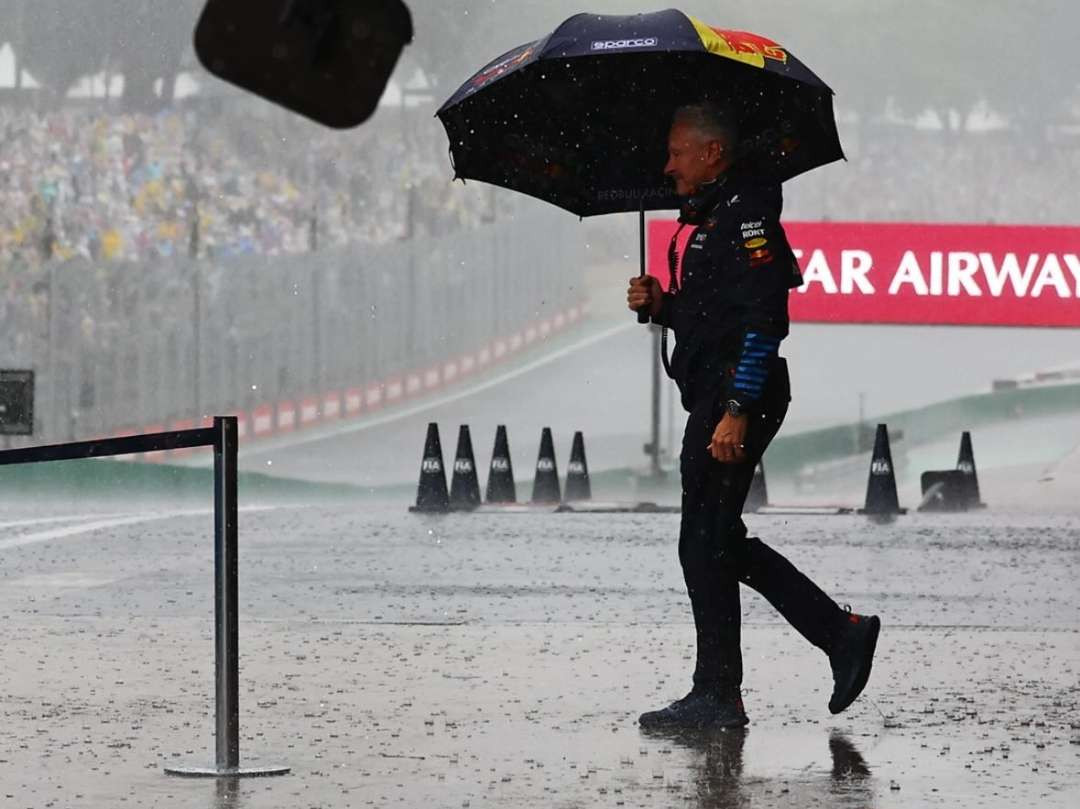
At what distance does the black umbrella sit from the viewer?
26.8 feet

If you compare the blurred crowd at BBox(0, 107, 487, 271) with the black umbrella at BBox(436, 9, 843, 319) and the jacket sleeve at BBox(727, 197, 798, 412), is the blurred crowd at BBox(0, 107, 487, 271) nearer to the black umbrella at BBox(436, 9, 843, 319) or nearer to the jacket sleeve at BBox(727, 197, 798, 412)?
the black umbrella at BBox(436, 9, 843, 319)

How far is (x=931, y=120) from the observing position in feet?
92.4

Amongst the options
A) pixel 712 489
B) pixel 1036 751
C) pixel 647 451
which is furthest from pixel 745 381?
pixel 647 451

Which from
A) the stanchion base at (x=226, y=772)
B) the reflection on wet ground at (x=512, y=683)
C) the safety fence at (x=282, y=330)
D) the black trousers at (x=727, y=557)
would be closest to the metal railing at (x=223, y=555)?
the stanchion base at (x=226, y=772)

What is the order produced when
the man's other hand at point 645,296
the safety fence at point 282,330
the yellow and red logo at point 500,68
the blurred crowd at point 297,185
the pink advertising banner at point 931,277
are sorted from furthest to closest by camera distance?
the blurred crowd at point 297,185, the safety fence at point 282,330, the pink advertising banner at point 931,277, the yellow and red logo at point 500,68, the man's other hand at point 645,296

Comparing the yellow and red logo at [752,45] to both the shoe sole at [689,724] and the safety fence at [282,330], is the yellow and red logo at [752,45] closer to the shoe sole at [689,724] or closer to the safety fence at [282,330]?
the shoe sole at [689,724]

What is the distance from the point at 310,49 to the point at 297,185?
26169 mm

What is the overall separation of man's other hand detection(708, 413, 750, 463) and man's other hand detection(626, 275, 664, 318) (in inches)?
21.5

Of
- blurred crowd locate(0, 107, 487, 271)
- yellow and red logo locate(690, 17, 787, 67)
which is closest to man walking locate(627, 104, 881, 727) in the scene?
yellow and red logo locate(690, 17, 787, 67)

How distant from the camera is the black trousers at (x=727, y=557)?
777 centimetres

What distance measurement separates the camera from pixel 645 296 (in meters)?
8.02

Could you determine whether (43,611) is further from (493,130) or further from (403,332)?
(403,332)

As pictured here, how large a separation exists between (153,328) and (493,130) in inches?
691

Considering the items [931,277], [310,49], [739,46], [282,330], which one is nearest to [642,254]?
[739,46]
